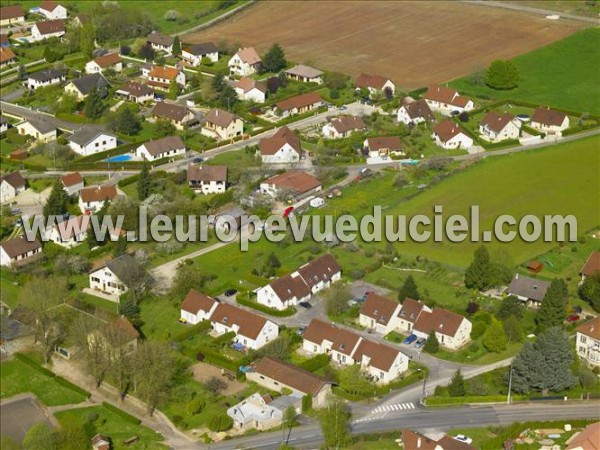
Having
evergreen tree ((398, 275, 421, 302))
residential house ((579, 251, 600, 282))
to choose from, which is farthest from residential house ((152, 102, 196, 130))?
residential house ((579, 251, 600, 282))

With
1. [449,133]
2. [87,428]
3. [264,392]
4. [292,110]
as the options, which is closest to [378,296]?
[264,392]

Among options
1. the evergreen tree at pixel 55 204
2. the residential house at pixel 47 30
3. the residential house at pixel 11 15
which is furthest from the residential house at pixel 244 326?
the residential house at pixel 11 15

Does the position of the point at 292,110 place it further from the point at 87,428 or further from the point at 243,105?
the point at 87,428

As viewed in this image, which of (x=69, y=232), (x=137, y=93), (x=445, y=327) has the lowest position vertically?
(x=445, y=327)

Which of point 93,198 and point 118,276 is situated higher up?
point 93,198

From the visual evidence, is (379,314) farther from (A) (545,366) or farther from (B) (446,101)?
(B) (446,101)

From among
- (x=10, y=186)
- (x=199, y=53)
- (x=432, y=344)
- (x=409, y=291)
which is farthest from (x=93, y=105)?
(x=432, y=344)

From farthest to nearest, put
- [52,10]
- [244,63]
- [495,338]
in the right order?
[52,10] < [244,63] < [495,338]

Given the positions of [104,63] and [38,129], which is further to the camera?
[104,63]
